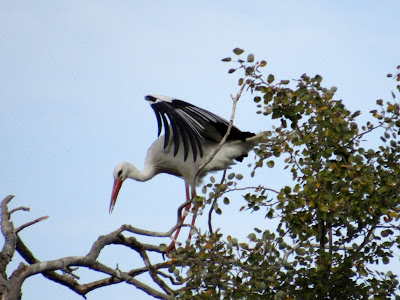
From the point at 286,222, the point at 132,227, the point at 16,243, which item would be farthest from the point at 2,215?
the point at 286,222

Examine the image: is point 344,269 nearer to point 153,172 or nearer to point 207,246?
point 207,246

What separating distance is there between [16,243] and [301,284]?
226 centimetres

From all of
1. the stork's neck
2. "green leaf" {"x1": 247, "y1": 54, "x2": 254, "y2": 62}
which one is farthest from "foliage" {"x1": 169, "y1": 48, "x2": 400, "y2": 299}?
the stork's neck

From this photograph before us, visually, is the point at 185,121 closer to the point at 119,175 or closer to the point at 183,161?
the point at 183,161

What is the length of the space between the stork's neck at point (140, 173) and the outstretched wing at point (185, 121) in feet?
2.45

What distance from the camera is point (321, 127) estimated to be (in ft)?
16.3

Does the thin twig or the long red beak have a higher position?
the long red beak

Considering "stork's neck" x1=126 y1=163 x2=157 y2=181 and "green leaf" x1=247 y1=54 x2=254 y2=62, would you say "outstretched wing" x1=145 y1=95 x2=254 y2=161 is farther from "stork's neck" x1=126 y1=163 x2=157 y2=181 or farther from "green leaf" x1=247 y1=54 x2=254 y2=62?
"green leaf" x1=247 y1=54 x2=254 y2=62

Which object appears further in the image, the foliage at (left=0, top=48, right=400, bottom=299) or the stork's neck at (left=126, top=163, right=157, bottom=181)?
→ the stork's neck at (left=126, top=163, right=157, bottom=181)

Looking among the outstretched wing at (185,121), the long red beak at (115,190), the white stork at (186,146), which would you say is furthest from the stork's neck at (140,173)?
the outstretched wing at (185,121)

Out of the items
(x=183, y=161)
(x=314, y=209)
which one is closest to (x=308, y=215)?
(x=314, y=209)

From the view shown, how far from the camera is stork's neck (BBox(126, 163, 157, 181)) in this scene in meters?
7.69

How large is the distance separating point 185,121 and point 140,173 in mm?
1293

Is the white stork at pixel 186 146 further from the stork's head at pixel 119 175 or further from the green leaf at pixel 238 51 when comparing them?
the green leaf at pixel 238 51
